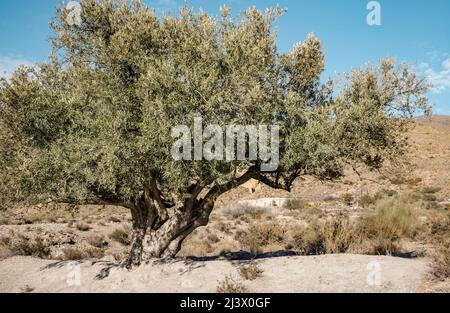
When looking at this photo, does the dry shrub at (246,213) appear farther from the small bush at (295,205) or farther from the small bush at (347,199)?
the small bush at (347,199)

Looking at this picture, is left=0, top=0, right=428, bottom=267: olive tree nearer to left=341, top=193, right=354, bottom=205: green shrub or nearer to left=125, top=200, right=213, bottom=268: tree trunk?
left=125, top=200, right=213, bottom=268: tree trunk

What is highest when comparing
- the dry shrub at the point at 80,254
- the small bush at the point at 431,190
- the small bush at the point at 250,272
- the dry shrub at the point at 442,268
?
the small bush at the point at 431,190

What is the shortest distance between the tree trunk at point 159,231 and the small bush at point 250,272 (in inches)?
116

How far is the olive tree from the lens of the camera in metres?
10.8

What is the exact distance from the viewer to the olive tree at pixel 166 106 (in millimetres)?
10773

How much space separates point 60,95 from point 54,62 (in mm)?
2493

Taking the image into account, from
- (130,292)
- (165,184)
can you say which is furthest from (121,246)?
(165,184)

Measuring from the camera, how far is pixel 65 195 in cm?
1200

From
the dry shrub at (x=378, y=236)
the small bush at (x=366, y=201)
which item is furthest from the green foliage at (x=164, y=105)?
the small bush at (x=366, y=201)

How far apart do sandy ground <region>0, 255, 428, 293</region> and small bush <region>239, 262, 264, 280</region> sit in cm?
18

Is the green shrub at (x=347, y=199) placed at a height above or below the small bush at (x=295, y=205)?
above

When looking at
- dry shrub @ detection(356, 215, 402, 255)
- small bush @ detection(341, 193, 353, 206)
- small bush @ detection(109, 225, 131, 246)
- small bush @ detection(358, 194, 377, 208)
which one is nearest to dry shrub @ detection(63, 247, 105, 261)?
small bush @ detection(109, 225, 131, 246)

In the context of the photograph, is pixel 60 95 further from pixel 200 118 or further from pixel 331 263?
pixel 331 263

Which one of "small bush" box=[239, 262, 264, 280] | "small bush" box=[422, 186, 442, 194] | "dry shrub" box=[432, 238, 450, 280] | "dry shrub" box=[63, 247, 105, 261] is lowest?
"dry shrub" box=[63, 247, 105, 261]
